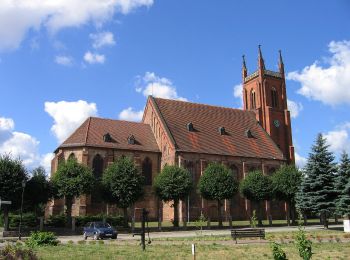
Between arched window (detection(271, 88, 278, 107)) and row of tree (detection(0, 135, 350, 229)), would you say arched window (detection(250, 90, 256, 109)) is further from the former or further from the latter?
row of tree (detection(0, 135, 350, 229))

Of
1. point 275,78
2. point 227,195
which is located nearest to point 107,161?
point 227,195

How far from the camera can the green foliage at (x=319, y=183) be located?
125ft

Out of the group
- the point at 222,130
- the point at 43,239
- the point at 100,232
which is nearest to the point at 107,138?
the point at 222,130

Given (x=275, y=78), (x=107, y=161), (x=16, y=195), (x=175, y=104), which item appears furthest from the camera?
(x=275, y=78)

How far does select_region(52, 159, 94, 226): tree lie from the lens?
43.1 meters

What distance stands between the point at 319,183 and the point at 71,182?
25695 mm

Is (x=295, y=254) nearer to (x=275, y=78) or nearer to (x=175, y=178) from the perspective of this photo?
(x=175, y=178)

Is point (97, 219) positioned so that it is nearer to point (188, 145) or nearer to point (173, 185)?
point (173, 185)

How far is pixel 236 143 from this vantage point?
206 ft

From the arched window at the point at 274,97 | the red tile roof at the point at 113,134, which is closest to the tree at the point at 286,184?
the red tile roof at the point at 113,134

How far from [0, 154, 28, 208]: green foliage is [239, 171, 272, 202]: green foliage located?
90.4 feet

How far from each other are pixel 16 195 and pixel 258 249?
88.8 ft

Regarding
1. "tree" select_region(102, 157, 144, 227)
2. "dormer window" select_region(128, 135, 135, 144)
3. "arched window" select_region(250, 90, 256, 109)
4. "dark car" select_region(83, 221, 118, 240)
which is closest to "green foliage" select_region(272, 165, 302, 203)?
"tree" select_region(102, 157, 144, 227)

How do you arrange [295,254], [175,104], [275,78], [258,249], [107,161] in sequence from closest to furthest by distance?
1. [295,254]
2. [258,249]
3. [107,161]
4. [175,104]
5. [275,78]
